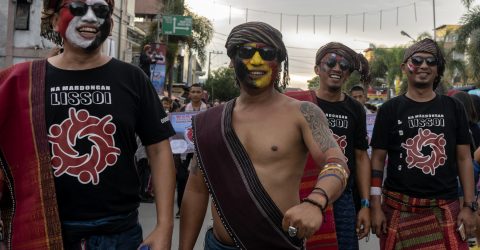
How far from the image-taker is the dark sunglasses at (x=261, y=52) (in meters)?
2.84

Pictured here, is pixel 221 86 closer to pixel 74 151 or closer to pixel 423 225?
pixel 423 225

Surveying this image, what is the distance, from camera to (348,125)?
4.20 metres

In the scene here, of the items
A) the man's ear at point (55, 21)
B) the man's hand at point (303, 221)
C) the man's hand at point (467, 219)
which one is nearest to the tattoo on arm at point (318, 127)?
the man's hand at point (303, 221)

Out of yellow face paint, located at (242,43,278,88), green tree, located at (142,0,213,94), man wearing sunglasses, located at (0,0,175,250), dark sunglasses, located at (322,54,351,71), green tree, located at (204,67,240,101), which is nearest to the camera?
man wearing sunglasses, located at (0,0,175,250)

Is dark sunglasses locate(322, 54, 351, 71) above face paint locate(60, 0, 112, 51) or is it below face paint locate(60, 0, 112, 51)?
above

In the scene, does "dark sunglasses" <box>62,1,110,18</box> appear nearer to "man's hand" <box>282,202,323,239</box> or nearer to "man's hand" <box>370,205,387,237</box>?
"man's hand" <box>282,202,323,239</box>

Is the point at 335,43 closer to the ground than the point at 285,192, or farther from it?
farther from it

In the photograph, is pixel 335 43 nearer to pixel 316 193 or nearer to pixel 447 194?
pixel 447 194

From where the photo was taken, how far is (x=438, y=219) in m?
3.97

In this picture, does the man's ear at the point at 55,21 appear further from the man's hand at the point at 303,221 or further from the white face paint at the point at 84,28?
the man's hand at the point at 303,221

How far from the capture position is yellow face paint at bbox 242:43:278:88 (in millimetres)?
2828

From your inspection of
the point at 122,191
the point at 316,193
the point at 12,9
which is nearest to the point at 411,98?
the point at 316,193

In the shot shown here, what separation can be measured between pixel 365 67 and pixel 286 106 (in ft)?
7.56

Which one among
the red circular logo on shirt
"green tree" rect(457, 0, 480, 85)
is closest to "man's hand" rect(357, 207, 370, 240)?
the red circular logo on shirt
